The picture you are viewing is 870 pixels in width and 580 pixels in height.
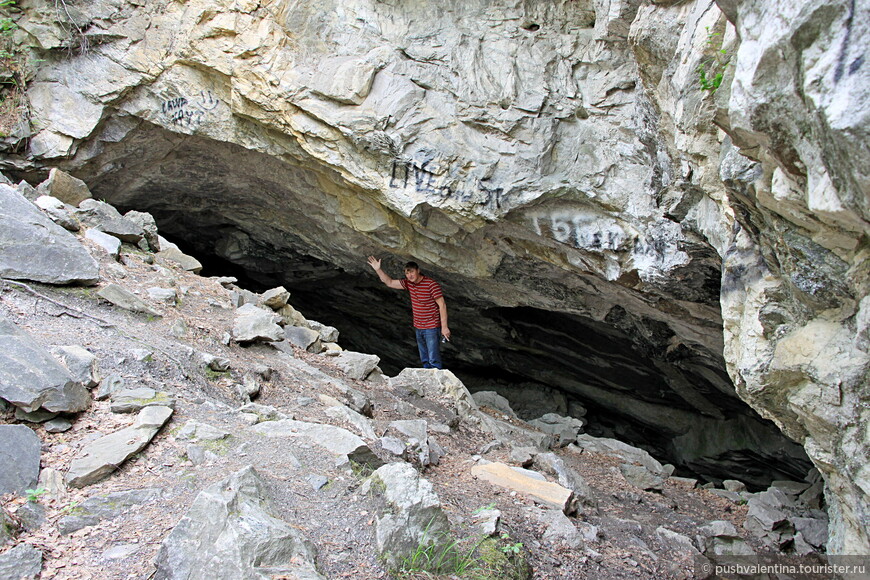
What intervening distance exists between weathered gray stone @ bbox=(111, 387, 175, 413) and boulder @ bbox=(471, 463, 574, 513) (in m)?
2.04

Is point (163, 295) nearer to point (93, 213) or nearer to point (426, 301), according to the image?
point (93, 213)

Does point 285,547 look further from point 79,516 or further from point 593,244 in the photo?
point 593,244

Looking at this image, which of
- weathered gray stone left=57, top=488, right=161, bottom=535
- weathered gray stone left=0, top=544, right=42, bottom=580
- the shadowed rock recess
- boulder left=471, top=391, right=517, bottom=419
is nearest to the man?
the shadowed rock recess

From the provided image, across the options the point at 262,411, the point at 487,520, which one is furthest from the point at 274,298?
the point at 487,520

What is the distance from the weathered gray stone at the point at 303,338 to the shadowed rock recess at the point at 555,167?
1.62 metres

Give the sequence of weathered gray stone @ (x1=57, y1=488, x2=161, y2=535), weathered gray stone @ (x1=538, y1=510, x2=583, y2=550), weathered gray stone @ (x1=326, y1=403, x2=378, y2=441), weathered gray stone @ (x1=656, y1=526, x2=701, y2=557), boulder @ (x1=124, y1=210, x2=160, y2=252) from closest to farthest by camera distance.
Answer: weathered gray stone @ (x1=57, y1=488, x2=161, y2=535) < weathered gray stone @ (x1=538, y1=510, x2=583, y2=550) < weathered gray stone @ (x1=656, y1=526, x2=701, y2=557) < weathered gray stone @ (x1=326, y1=403, x2=378, y2=441) < boulder @ (x1=124, y1=210, x2=160, y2=252)

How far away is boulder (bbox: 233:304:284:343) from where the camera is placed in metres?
5.06

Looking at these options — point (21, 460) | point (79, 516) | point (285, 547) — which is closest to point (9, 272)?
point (21, 460)

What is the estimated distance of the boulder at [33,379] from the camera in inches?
114

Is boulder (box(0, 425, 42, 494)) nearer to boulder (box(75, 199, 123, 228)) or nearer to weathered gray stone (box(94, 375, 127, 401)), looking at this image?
weathered gray stone (box(94, 375, 127, 401))

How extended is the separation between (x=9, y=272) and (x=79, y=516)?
2460mm

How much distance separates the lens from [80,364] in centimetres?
339

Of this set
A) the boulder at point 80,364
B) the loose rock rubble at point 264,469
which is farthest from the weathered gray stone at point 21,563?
the boulder at point 80,364

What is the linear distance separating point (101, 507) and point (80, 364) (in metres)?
1.15
